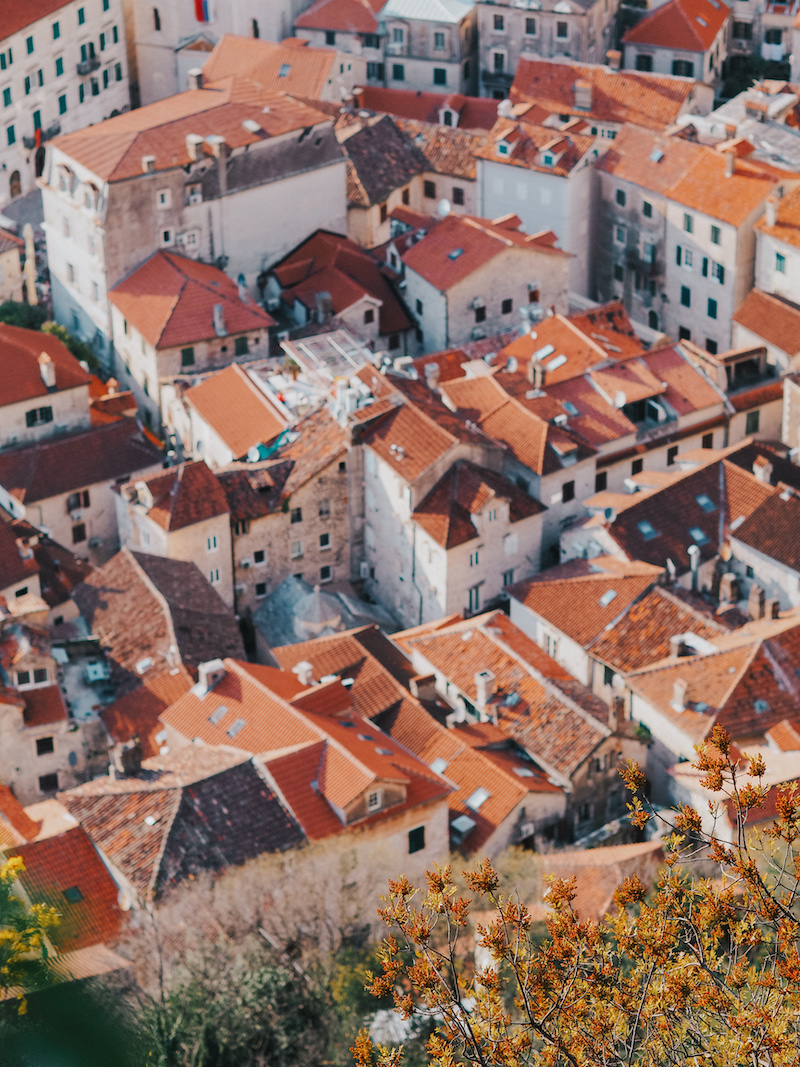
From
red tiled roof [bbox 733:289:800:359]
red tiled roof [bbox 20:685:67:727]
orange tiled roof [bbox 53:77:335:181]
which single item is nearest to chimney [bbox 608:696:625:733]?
red tiled roof [bbox 20:685:67:727]

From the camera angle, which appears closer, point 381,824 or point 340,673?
point 381,824

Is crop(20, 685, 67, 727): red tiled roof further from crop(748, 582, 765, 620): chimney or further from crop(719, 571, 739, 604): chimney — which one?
crop(748, 582, 765, 620): chimney

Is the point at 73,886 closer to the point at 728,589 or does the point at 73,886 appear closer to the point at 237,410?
the point at 728,589

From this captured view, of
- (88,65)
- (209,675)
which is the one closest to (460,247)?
(88,65)

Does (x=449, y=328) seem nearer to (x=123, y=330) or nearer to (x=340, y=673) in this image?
(x=123, y=330)

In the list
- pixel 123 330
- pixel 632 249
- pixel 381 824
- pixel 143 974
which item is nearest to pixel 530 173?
pixel 632 249
